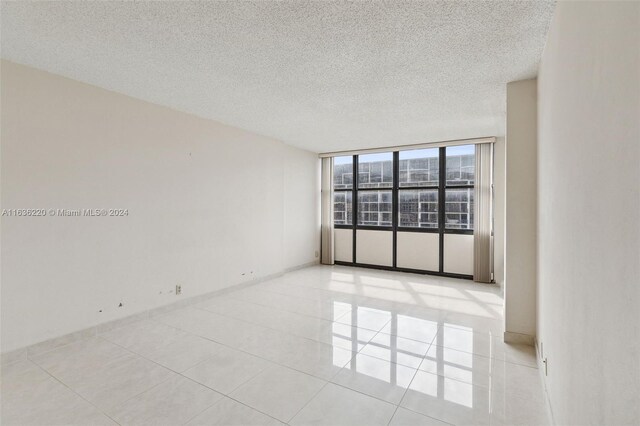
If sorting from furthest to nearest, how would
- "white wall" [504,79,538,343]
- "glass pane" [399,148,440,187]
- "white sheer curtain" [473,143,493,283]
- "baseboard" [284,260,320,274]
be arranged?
"baseboard" [284,260,320,274] → "glass pane" [399,148,440,187] → "white sheer curtain" [473,143,493,283] → "white wall" [504,79,538,343]

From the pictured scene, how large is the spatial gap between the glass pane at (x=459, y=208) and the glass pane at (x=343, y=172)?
7.00 ft

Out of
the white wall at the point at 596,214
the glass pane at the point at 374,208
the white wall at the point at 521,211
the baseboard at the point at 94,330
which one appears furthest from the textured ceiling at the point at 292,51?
the glass pane at the point at 374,208

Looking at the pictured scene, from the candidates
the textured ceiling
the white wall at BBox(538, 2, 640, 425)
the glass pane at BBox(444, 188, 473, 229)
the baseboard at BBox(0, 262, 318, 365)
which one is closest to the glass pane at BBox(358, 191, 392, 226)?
the glass pane at BBox(444, 188, 473, 229)

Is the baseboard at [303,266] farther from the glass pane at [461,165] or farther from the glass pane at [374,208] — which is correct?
the glass pane at [461,165]

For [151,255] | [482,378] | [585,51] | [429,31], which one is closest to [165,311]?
[151,255]

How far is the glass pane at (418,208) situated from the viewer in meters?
6.25

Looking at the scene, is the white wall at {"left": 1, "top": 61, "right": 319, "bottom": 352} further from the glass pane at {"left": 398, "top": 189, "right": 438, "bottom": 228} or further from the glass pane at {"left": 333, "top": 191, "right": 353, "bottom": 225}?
the glass pane at {"left": 398, "top": 189, "right": 438, "bottom": 228}

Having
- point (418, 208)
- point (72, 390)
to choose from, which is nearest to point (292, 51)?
point (72, 390)

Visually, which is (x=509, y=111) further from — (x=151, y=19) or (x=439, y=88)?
(x=151, y=19)

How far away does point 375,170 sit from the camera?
6855mm

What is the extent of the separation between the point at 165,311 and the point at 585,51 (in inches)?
176

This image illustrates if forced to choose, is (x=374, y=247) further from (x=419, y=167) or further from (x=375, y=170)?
(x=419, y=167)

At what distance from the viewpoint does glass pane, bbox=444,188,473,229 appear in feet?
19.4

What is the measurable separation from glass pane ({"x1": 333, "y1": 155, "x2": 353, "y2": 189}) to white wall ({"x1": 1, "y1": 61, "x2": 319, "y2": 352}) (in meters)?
2.30
